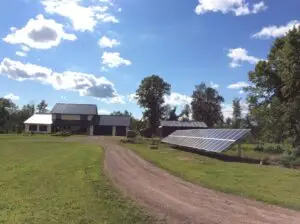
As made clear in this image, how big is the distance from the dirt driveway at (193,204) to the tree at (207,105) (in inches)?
4258

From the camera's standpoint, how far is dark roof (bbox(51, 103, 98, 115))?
3782 inches

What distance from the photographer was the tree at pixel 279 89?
139ft

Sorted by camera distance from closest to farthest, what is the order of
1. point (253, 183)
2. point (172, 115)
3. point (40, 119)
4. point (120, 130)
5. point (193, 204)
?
point (193, 204), point (253, 183), point (120, 130), point (40, 119), point (172, 115)

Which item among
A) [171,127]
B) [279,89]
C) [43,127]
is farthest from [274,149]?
[43,127]

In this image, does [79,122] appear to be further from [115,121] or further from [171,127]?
[171,127]

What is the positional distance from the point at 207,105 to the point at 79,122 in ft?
158

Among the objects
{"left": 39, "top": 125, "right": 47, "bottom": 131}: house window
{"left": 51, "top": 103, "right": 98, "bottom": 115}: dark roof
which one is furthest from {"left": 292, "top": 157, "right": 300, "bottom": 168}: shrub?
{"left": 39, "top": 125, "right": 47, "bottom": 131}: house window

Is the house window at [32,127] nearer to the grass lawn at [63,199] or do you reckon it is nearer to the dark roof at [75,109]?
the dark roof at [75,109]

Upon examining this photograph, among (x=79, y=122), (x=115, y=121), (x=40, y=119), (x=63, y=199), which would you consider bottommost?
(x=63, y=199)

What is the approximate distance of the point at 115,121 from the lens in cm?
9412

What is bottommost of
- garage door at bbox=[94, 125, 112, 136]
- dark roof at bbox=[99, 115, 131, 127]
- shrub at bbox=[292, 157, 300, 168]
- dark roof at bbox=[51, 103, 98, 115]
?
shrub at bbox=[292, 157, 300, 168]

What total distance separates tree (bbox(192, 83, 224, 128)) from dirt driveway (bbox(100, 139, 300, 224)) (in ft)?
355

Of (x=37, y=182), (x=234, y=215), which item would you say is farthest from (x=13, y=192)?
(x=234, y=215)

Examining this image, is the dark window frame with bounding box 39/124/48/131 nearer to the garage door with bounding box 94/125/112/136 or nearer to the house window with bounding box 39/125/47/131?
the house window with bounding box 39/125/47/131
